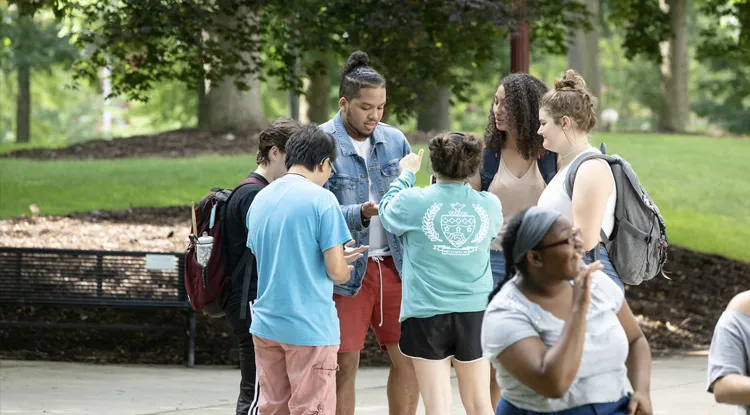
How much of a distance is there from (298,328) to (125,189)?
11.6 metres

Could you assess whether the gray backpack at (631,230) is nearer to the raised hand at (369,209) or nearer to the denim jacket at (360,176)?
the raised hand at (369,209)

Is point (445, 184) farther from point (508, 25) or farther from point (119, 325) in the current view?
point (508, 25)

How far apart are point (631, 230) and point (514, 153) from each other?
0.84 m

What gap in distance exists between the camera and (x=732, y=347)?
3.56 metres

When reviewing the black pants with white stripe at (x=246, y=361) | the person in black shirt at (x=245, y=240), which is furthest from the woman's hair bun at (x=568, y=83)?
the black pants with white stripe at (x=246, y=361)

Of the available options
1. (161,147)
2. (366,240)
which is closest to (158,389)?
(366,240)

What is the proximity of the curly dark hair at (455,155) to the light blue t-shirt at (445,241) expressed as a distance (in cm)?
6

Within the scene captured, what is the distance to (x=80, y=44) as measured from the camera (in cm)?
1151

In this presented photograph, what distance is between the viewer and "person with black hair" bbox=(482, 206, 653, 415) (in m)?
3.27

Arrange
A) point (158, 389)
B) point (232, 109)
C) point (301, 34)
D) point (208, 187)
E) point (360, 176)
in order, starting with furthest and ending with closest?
point (232, 109) → point (208, 187) → point (301, 34) → point (158, 389) → point (360, 176)

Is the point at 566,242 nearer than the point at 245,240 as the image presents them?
Yes

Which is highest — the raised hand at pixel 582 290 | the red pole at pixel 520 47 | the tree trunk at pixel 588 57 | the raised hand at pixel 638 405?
the tree trunk at pixel 588 57

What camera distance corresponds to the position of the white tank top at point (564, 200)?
486 centimetres

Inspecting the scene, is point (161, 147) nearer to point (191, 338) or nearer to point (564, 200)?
point (191, 338)
